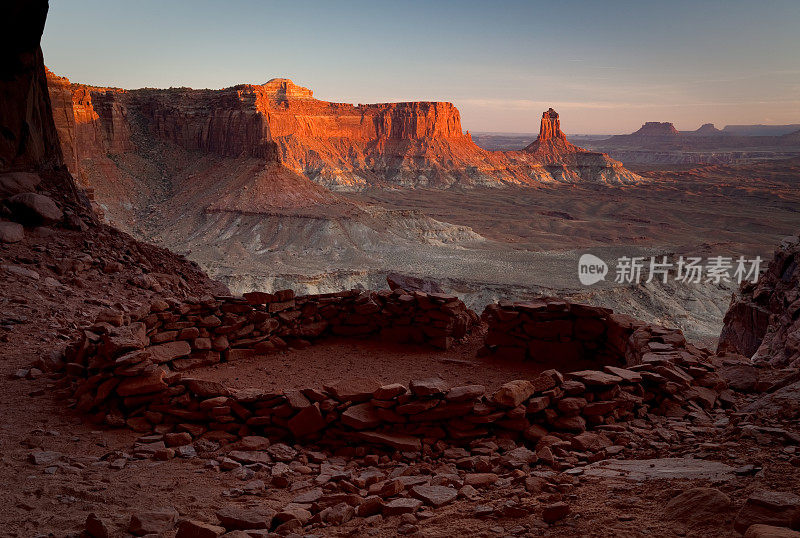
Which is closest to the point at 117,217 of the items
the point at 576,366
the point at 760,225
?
the point at 576,366

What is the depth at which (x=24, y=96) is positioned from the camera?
44.2 feet

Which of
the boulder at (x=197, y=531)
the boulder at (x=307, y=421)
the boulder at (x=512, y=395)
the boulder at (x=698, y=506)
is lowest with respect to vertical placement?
the boulder at (x=307, y=421)

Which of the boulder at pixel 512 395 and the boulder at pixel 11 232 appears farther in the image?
the boulder at pixel 11 232

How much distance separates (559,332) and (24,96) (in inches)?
552

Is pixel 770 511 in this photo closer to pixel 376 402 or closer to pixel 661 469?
pixel 661 469

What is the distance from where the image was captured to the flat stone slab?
4637 mm

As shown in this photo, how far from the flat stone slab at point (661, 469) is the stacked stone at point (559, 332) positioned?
460 centimetres

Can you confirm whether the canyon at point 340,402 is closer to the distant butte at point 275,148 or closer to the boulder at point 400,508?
the boulder at point 400,508

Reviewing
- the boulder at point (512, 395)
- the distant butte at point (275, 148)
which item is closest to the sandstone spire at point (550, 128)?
the distant butte at point (275, 148)

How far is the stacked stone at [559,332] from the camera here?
32.7 ft

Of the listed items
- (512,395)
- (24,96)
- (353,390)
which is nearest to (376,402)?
(353,390)

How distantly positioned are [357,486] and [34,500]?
9.70 ft

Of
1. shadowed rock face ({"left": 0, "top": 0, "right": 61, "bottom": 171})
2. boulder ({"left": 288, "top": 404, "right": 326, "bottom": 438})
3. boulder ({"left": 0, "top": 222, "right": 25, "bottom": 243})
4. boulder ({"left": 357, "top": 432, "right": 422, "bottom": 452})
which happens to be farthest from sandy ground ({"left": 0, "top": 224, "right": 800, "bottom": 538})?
shadowed rock face ({"left": 0, "top": 0, "right": 61, "bottom": 171})

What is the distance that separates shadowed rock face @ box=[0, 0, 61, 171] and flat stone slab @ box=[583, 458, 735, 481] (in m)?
14.2
